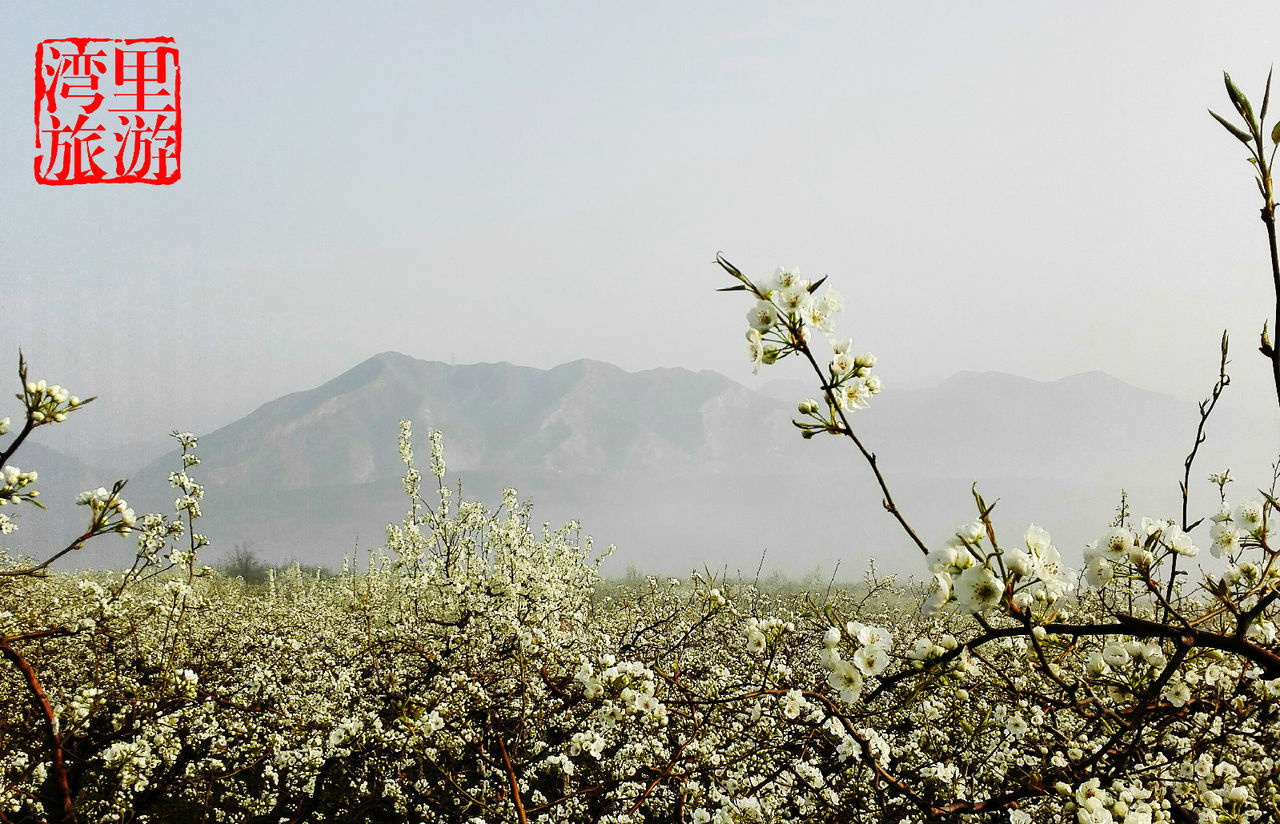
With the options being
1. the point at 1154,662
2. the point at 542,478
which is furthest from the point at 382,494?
the point at 1154,662

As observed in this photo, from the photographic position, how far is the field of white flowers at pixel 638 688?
4.25 feet

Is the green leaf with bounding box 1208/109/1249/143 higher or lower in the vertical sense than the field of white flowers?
higher

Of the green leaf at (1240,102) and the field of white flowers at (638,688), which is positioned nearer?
the green leaf at (1240,102)

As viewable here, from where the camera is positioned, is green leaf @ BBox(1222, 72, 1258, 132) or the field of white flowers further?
the field of white flowers

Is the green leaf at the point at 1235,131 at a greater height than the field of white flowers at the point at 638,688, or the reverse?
the green leaf at the point at 1235,131

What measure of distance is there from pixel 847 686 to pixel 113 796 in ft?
12.6

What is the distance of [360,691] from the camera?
4258 mm

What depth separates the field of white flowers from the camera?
130 cm

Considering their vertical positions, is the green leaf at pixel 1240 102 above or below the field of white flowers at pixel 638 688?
above

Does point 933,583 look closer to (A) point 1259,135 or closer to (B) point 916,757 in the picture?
(A) point 1259,135

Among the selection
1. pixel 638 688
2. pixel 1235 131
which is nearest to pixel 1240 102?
pixel 1235 131

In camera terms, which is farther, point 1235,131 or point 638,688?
point 638,688

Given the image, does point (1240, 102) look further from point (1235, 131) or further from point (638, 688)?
point (638, 688)

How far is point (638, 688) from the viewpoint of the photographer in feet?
6.75
